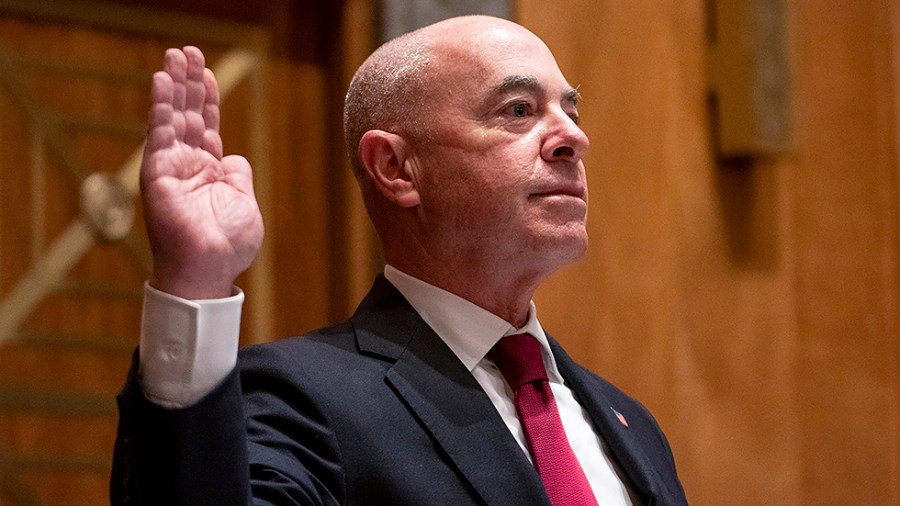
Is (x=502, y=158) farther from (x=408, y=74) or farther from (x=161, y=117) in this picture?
(x=161, y=117)

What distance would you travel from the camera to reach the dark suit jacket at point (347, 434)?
106cm

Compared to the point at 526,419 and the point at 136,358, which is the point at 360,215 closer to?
the point at 526,419

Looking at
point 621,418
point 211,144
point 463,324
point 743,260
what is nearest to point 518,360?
point 463,324

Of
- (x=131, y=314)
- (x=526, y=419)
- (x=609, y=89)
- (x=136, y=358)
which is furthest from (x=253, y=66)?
(x=136, y=358)

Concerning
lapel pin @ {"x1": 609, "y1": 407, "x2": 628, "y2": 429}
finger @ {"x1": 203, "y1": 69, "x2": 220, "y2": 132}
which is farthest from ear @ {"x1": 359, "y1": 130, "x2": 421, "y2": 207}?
finger @ {"x1": 203, "y1": 69, "x2": 220, "y2": 132}

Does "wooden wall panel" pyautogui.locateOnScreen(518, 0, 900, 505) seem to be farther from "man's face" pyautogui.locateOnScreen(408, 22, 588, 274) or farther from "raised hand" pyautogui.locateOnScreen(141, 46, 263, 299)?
"raised hand" pyautogui.locateOnScreen(141, 46, 263, 299)

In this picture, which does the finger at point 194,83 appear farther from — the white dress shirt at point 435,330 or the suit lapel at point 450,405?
the suit lapel at point 450,405

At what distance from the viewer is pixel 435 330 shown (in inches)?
61.4

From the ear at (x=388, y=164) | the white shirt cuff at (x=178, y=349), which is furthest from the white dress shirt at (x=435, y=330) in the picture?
the ear at (x=388, y=164)

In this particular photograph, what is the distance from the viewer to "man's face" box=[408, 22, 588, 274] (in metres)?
1.59

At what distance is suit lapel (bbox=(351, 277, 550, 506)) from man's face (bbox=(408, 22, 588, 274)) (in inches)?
5.8

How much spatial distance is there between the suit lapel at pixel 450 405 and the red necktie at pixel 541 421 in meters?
0.05

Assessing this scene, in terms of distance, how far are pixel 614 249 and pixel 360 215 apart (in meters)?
0.65

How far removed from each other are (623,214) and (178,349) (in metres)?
2.00
